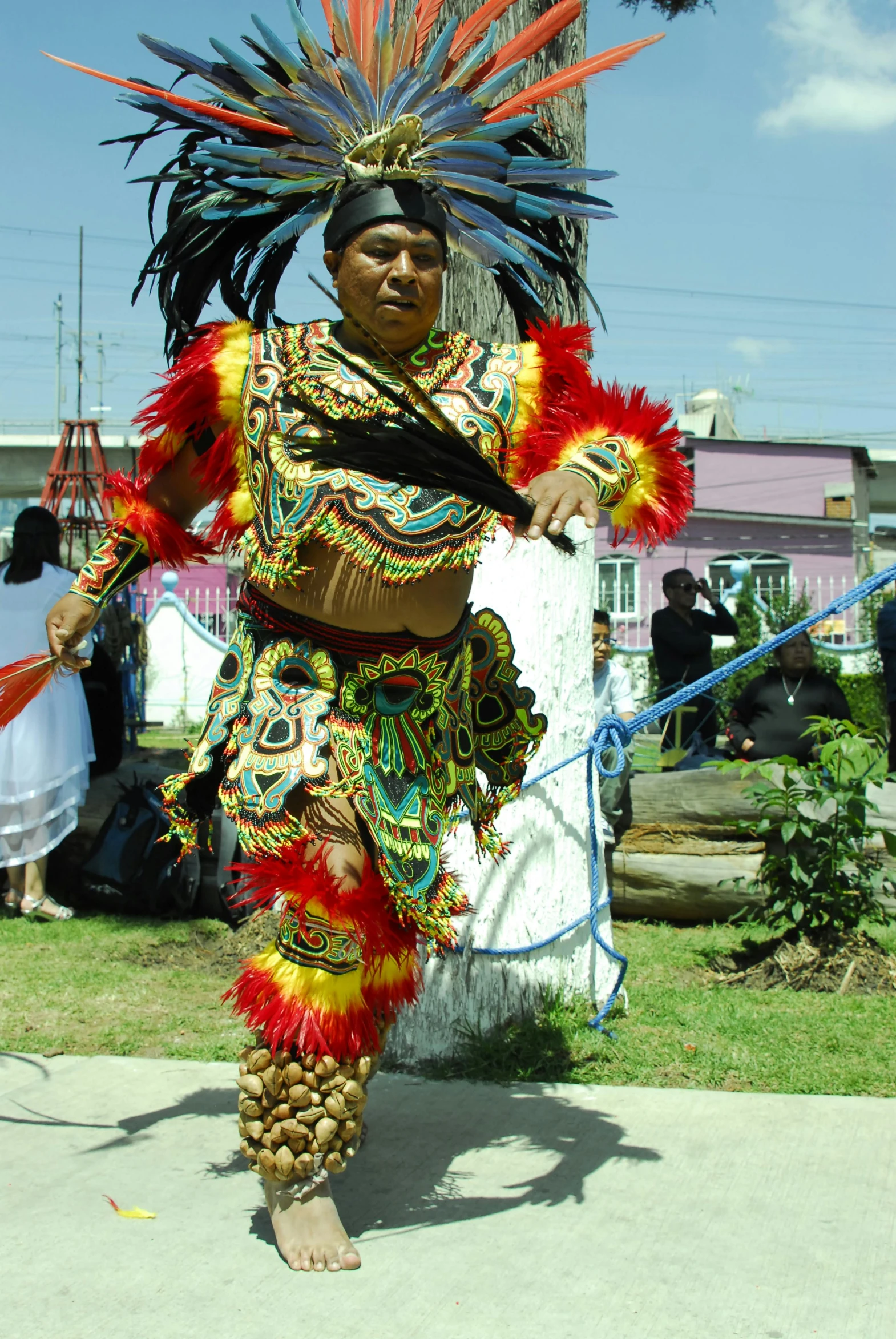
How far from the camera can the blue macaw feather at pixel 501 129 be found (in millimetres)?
2891

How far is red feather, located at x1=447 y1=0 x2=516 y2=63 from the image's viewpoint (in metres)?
3.08

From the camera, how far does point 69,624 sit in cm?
295

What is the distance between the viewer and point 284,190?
Answer: 2.89 meters

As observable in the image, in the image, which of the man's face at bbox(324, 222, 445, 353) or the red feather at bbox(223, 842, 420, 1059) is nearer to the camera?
the red feather at bbox(223, 842, 420, 1059)

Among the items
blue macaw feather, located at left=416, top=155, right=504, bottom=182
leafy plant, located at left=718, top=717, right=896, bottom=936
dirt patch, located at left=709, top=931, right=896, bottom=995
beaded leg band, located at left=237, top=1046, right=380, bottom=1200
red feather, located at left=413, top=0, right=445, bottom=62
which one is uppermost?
red feather, located at left=413, top=0, right=445, bottom=62

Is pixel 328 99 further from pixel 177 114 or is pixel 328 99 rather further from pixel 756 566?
pixel 756 566

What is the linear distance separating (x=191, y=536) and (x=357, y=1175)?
1604mm

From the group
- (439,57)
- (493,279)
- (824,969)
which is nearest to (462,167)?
(439,57)

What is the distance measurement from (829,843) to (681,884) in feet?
4.49

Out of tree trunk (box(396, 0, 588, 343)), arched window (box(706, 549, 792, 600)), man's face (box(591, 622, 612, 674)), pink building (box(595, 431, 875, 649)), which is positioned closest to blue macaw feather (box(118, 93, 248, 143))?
tree trunk (box(396, 0, 588, 343))

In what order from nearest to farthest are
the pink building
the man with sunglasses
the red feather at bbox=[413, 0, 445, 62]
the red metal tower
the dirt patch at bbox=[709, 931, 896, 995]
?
the red feather at bbox=[413, 0, 445, 62]
the dirt patch at bbox=[709, 931, 896, 995]
the man with sunglasses
the red metal tower
the pink building

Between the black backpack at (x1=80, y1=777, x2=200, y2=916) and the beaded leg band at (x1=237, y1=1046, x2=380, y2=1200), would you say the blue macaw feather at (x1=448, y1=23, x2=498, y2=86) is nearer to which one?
the beaded leg band at (x1=237, y1=1046, x2=380, y2=1200)

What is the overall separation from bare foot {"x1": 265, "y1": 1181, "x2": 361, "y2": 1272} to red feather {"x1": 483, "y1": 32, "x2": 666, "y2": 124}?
96.2 inches

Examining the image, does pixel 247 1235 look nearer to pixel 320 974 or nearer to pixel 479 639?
pixel 320 974
